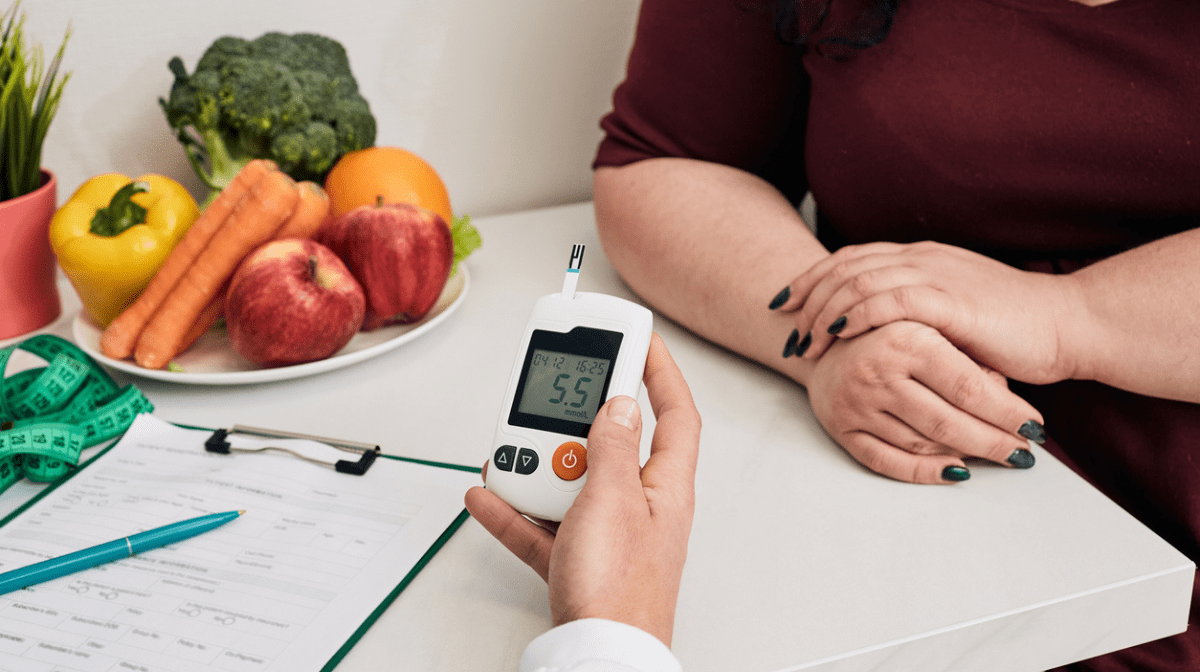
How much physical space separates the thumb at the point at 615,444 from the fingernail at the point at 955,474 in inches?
12.0

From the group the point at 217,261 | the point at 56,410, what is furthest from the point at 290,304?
the point at 56,410

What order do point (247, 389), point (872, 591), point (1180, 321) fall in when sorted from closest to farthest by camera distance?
point (872, 591) → point (1180, 321) → point (247, 389)

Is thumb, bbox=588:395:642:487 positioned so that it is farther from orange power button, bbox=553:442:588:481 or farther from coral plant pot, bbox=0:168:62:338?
coral plant pot, bbox=0:168:62:338

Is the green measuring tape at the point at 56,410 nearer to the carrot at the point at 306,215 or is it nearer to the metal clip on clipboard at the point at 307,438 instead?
the metal clip on clipboard at the point at 307,438

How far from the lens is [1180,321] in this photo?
2.11 feet

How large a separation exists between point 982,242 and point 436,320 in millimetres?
611

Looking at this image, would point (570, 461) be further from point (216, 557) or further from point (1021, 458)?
point (1021, 458)

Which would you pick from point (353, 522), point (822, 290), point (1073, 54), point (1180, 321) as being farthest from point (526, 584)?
point (1073, 54)

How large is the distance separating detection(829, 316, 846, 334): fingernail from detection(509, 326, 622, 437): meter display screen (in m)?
0.25

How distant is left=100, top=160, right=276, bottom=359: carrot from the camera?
804mm

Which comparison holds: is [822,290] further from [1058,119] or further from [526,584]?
[526,584]

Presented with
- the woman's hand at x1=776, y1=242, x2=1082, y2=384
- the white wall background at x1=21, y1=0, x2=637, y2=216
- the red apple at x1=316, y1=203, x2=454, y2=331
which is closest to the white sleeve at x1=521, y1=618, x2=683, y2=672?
the woman's hand at x1=776, y1=242, x2=1082, y2=384

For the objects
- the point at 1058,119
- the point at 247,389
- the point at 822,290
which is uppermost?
the point at 1058,119

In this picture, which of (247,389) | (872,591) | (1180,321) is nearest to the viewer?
(872,591)
